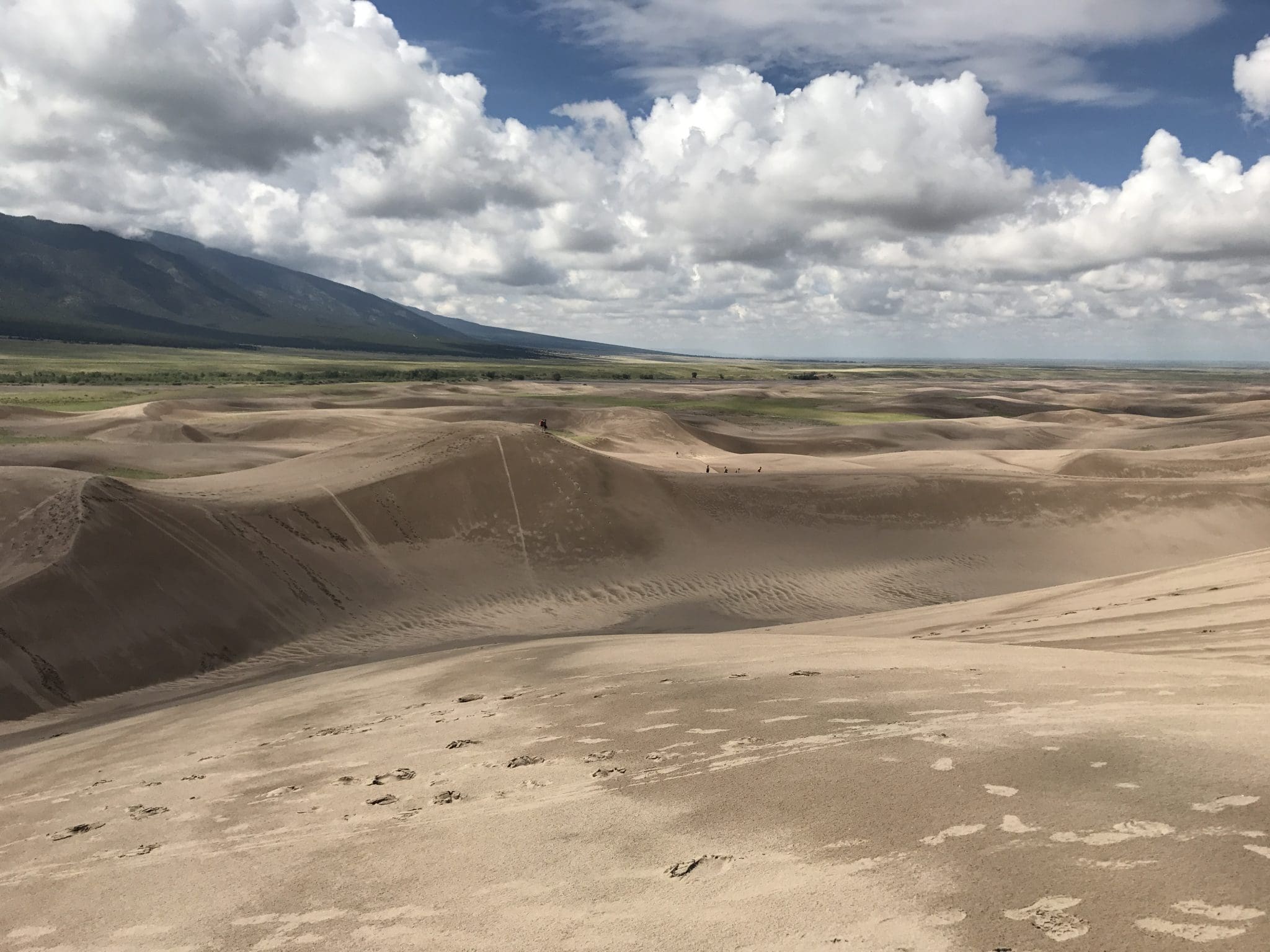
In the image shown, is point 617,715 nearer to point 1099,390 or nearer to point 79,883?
point 79,883

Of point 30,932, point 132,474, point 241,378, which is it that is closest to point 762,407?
point 132,474

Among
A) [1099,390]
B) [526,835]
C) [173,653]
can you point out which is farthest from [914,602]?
[1099,390]

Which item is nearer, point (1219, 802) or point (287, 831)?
point (1219, 802)

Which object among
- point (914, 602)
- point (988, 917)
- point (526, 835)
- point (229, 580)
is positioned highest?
point (988, 917)

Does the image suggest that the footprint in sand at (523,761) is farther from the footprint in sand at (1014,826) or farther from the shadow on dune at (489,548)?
the shadow on dune at (489,548)

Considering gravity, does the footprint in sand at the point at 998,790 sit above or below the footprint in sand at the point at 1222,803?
below

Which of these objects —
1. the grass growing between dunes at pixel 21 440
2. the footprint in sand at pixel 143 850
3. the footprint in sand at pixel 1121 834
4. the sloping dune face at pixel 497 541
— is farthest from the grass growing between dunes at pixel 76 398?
the footprint in sand at pixel 1121 834
